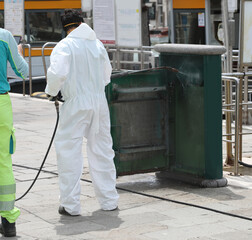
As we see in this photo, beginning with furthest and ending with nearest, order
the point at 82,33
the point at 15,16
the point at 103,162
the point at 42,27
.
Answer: the point at 42,27, the point at 15,16, the point at 103,162, the point at 82,33

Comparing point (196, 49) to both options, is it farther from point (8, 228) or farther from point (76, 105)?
point (8, 228)

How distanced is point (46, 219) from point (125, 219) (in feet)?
2.10

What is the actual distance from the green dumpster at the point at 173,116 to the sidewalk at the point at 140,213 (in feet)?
0.69

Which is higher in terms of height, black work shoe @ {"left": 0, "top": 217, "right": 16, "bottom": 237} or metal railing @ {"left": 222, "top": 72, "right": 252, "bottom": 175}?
metal railing @ {"left": 222, "top": 72, "right": 252, "bottom": 175}

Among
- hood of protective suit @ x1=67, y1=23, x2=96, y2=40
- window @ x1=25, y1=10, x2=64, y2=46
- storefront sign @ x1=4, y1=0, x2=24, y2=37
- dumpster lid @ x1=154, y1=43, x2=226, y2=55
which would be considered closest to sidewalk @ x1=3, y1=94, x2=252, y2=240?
dumpster lid @ x1=154, y1=43, x2=226, y2=55

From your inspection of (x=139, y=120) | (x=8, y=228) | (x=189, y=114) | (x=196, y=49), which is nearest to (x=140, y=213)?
(x=8, y=228)

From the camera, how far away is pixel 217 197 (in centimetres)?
646

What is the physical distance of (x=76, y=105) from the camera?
19.0 feet

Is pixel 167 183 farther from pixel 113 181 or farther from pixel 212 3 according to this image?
pixel 212 3

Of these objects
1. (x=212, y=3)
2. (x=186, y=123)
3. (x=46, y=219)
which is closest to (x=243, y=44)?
(x=186, y=123)

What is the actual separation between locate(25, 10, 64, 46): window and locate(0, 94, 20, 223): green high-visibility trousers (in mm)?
15359

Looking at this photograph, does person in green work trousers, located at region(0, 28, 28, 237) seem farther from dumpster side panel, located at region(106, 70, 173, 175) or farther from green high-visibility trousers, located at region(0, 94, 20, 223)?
dumpster side panel, located at region(106, 70, 173, 175)

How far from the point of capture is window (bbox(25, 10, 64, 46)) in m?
20.5

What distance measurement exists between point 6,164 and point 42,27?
15888 millimetres
